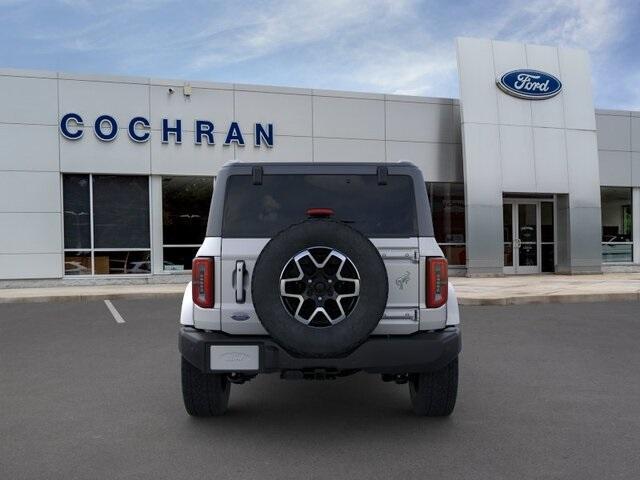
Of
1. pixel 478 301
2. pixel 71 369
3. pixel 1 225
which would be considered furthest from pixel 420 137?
pixel 71 369

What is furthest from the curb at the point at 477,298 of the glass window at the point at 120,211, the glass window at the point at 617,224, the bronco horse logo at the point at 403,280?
the glass window at the point at 617,224

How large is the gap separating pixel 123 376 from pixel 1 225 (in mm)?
11949

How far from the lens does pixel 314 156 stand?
18.7 meters

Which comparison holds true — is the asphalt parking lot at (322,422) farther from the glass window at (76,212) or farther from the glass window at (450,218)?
the glass window at (450,218)

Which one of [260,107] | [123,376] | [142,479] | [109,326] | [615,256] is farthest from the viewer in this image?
[615,256]

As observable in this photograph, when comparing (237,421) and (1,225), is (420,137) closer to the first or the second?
(1,225)

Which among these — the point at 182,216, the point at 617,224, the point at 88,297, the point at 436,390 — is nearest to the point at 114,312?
the point at 88,297

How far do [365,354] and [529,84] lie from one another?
1767 centimetres

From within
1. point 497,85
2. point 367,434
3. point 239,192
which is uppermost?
point 497,85

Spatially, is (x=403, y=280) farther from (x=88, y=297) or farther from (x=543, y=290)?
(x=88, y=297)

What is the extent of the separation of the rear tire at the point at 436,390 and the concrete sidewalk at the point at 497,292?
813 centimetres

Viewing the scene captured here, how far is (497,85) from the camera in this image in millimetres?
19188

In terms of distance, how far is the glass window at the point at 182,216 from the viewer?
1773cm

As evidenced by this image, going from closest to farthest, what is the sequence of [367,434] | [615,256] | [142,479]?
[142,479], [367,434], [615,256]
